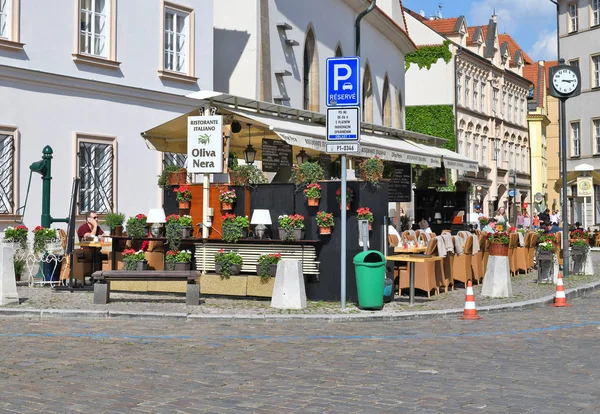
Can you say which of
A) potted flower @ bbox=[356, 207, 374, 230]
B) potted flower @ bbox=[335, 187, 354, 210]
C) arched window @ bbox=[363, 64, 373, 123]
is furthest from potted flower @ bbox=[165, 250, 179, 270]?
arched window @ bbox=[363, 64, 373, 123]

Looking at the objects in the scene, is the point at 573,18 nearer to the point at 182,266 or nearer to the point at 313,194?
the point at 313,194

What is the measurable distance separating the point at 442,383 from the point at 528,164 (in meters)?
75.6

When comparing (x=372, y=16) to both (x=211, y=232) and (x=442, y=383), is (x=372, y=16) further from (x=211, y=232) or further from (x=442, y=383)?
(x=442, y=383)

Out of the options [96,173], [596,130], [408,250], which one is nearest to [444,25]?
[596,130]

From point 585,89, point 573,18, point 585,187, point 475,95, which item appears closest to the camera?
point 585,187

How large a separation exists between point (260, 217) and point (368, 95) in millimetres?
29122

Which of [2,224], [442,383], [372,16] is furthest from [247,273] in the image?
[372,16]

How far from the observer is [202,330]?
1252 centimetres

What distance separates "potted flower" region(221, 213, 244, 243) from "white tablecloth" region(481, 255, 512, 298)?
15.8 ft

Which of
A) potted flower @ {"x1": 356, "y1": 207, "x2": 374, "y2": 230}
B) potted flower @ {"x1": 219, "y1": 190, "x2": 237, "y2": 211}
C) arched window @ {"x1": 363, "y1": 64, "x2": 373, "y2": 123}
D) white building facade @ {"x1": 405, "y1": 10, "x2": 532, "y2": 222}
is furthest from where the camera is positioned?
white building facade @ {"x1": 405, "y1": 10, "x2": 532, "y2": 222}

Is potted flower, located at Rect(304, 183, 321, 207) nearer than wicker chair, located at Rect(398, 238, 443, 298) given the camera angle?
Yes

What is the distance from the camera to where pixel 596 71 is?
6047 centimetres

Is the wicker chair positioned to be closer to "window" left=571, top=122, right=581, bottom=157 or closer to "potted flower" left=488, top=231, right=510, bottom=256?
"potted flower" left=488, top=231, right=510, bottom=256

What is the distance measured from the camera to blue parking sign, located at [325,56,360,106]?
1466cm
